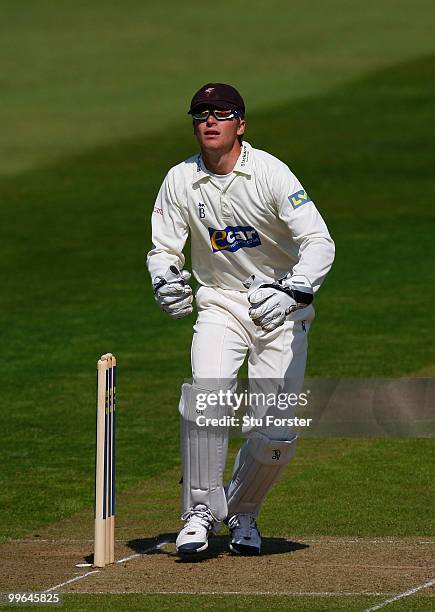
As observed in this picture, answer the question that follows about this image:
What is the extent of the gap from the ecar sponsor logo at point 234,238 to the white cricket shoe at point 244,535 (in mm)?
1450

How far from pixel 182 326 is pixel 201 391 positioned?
27.5 feet

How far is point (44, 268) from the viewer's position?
19547 mm

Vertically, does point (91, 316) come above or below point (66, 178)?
below

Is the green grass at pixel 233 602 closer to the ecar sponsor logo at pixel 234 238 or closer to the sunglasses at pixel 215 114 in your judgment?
the ecar sponsor logo at pixel 234 238

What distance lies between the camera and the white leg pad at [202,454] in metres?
7.68

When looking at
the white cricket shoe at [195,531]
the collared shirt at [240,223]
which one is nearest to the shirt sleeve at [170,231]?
the collared shirt at [240,223]

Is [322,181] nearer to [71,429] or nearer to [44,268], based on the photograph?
[44,268]

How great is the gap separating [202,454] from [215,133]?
1.70m

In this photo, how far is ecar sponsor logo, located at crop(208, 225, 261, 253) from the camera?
25.9 feet

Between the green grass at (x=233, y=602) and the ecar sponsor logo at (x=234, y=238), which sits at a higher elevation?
the ecar sponsor logo at (x=234, y=238)

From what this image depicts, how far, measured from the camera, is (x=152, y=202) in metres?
23.5

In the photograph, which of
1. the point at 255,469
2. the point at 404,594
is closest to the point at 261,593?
the point at 404,594

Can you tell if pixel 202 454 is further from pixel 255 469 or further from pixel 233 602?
pixel 233 602

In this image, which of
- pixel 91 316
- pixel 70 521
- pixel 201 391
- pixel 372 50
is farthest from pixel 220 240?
pixel 372 50
